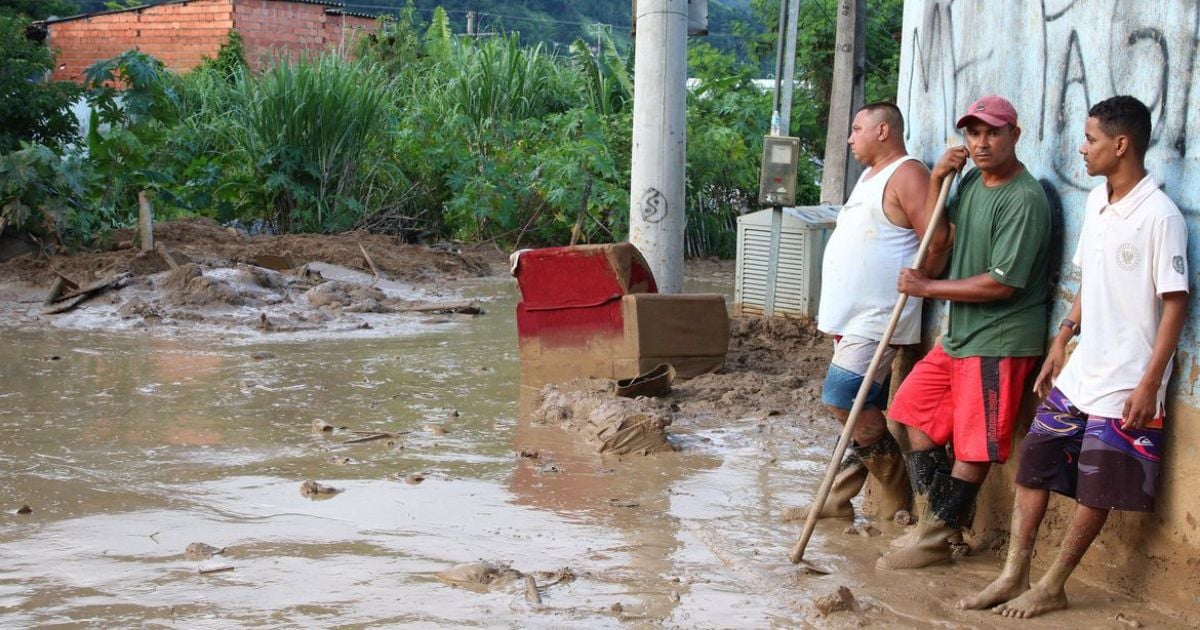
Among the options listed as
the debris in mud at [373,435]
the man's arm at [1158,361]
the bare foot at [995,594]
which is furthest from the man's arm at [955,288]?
the debris in mud at [373,435]

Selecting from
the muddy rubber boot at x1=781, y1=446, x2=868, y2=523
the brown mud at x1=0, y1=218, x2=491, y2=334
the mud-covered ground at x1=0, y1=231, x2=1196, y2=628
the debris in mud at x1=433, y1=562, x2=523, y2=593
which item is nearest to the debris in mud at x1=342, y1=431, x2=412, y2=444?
the mud-covered ground at x1=0, y1=231, x2=1196, y2=628

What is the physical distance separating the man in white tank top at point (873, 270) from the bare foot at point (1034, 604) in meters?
1.11

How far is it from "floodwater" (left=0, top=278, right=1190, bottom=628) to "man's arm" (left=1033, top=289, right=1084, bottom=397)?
74 cm

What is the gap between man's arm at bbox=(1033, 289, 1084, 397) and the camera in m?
4.24

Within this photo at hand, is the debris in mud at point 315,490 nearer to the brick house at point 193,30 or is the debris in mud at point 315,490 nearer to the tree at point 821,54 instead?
the tree at point 821,54

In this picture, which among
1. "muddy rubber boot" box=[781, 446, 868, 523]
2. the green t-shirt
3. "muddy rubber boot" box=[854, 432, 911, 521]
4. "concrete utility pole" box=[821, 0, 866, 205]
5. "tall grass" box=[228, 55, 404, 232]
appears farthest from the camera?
"concrete utility pole" box=[821, 0, 866, 205]

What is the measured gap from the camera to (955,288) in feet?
14.8

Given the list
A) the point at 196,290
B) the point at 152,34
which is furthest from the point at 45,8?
the point at 196,290

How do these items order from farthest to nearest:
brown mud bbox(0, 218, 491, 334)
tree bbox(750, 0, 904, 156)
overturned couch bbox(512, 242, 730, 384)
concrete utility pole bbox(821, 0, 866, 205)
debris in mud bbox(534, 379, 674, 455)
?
tree bbox(750, 0, 904, 156)
concrete utility pole bbox(821, 0, 866, 205)
brown mud bbox(0, 218, 491, 334)
overturned couch bbox(512, 242, 730, 384)
debris in mud bbox(534, 379, 674, 455)

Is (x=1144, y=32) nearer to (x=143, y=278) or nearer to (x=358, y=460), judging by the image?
(x=358, y=460)

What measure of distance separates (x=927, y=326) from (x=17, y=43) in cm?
1192

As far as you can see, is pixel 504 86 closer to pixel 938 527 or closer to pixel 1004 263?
pixel 938 527

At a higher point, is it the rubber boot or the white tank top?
the white tank top

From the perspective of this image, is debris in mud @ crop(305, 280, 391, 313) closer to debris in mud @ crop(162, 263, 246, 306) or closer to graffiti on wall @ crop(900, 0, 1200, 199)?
debris in mud @ crop(162, 263, 246, 306)
